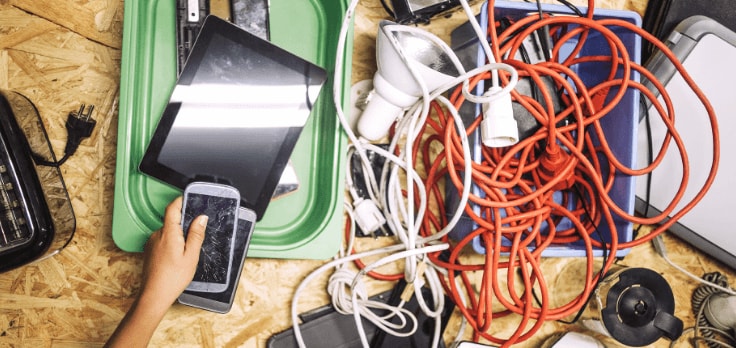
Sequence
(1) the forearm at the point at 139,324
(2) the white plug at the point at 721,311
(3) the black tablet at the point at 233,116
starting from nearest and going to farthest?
(1) the forearm at the point at 139,324 < (3) the black tablet at the point at 233,116 < (2) the white plug at the point at 721,311

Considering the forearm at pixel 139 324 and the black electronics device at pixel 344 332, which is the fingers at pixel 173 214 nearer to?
the forearm at pixel 139 324

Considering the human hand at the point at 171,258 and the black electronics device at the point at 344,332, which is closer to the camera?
the human hand at the point at 171,258

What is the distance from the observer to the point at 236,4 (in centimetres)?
79

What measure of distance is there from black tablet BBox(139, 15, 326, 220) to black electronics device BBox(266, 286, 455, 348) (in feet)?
0.67

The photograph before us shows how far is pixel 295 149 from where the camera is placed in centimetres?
83

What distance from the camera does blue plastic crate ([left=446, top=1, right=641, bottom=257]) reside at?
76cm

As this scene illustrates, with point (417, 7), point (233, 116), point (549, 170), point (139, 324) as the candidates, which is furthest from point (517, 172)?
point (139, 324)

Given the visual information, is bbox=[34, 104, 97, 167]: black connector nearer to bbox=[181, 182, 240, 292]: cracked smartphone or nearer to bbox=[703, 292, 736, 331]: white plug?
bbox=[181, 182, 240, 292]: cracked smartphone

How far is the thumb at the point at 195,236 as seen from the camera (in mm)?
698

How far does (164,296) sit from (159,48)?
375 mm

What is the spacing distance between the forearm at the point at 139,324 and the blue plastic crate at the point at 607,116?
44 centimetres

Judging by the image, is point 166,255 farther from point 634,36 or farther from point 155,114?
point 634,36

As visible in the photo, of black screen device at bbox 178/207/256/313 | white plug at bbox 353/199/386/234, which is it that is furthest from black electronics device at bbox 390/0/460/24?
black screen device at bbox 178/207/256/313

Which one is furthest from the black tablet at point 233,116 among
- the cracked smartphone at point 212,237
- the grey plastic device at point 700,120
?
the grey plastic device at point 700,120
